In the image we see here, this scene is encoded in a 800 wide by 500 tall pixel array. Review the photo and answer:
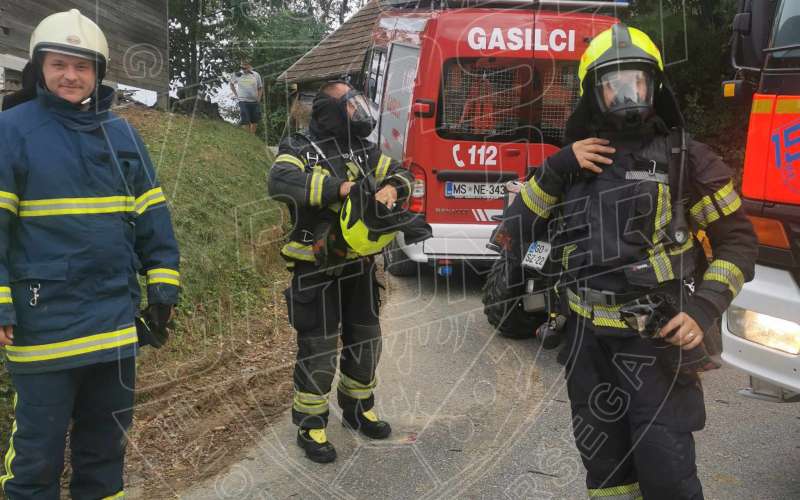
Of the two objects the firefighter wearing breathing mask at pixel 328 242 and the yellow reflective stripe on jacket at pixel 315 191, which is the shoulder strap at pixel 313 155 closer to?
the firefighter wearing breathing mask at pixel 328 242

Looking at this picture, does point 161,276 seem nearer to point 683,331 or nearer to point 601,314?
point 601,314

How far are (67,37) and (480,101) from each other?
4.90 m

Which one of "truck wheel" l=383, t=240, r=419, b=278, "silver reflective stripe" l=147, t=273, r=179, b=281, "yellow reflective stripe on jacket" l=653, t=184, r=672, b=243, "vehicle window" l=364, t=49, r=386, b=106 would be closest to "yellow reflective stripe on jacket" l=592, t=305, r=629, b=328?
"yellow reflective stripe on jacket" l=653, t=184, r=672, b=243

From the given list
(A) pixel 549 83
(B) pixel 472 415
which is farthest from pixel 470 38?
(B) pixel 472 415

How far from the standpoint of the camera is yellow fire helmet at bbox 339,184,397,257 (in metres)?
3.69

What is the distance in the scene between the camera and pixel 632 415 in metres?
2.53

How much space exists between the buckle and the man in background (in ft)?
39.2

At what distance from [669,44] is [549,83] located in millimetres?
3248

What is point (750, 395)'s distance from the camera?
138 inches

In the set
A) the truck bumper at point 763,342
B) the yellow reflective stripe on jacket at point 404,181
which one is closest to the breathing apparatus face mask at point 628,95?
the truck bumper at point 763,342

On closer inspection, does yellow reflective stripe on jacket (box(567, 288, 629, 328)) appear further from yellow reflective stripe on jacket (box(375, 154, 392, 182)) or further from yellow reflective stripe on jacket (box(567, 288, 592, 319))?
yellow reflective stripe on jacket (box(375, 154, 392, 182))

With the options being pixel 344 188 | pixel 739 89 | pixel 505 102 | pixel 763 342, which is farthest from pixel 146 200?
pixel 505 102

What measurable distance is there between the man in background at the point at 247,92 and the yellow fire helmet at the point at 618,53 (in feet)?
38.6

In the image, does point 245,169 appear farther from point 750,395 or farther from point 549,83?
point 750,395
